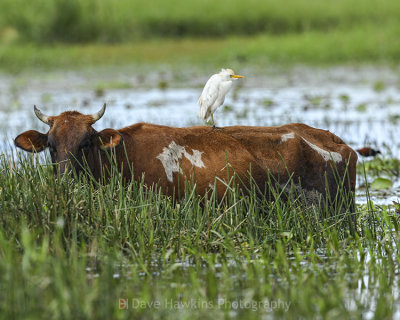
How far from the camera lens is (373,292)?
13.9ft

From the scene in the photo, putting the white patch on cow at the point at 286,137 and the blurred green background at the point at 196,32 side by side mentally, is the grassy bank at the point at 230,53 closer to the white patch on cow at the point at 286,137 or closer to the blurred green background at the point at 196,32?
the blurred green background at the point at 196,32

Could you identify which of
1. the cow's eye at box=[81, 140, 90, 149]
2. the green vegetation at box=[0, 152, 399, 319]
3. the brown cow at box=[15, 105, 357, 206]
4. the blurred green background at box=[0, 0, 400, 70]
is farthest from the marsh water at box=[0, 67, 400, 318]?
the blurred green background at box=[0, 0, 400, 70]

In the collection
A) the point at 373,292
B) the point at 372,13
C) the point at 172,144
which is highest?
the point at 372,13

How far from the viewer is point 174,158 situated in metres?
6.07

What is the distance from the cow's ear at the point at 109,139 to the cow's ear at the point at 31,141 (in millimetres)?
482

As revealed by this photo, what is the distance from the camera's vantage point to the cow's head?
587cm

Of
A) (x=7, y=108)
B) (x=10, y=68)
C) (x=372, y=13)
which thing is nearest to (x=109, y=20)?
(x=10, y=68)

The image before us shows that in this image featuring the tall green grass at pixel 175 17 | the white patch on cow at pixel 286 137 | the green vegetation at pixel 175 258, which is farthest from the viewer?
the tall green grass at pixel 175 17

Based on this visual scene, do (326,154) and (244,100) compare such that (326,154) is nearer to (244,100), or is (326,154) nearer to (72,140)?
(72,140)

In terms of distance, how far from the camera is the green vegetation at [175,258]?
12.5ft

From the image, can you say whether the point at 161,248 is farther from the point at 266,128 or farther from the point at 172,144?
the point at 266,128

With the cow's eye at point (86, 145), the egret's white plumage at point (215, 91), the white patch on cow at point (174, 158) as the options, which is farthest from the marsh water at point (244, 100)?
the cow's eye at point (86, 145)

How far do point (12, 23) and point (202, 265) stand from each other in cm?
2363

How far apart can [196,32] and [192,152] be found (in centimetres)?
2264
